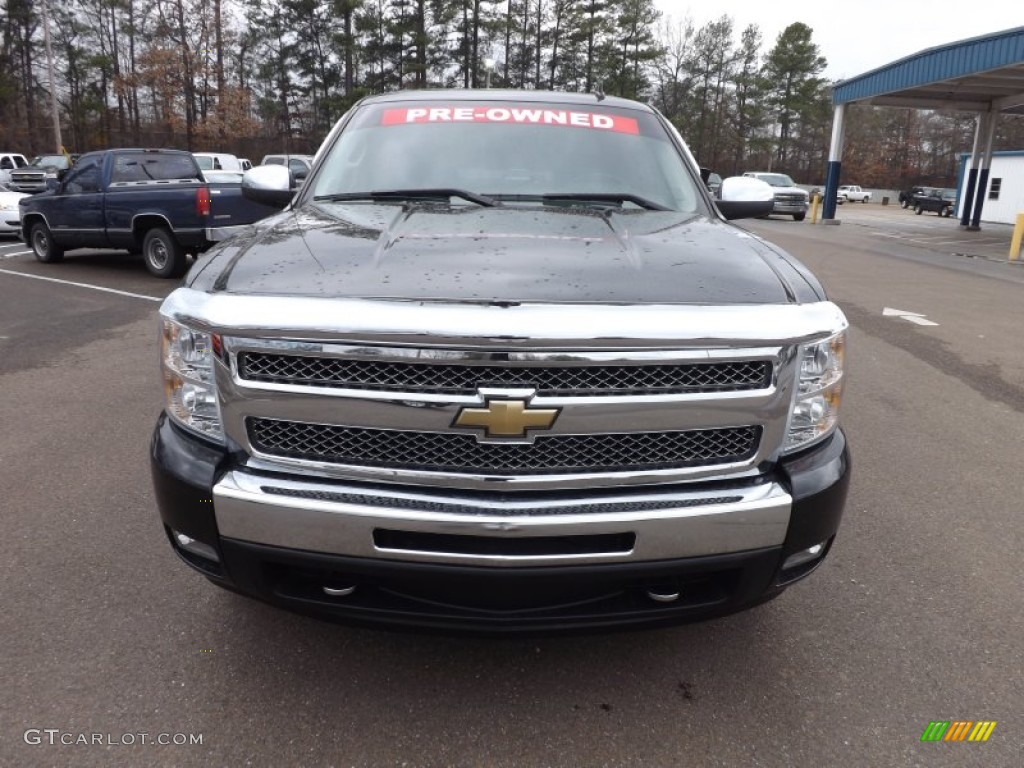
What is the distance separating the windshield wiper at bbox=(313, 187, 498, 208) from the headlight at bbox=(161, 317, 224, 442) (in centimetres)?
121

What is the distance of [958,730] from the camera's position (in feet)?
7.51

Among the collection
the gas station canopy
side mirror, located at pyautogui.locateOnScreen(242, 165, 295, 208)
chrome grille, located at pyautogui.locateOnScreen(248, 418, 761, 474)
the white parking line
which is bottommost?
the white parking line

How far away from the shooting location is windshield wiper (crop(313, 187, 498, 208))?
303 cm

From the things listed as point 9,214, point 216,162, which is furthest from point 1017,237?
point 216,162

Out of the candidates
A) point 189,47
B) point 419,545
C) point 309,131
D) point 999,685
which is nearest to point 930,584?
point 999,685

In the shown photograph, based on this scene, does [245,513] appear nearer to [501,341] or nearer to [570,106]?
[501,341]

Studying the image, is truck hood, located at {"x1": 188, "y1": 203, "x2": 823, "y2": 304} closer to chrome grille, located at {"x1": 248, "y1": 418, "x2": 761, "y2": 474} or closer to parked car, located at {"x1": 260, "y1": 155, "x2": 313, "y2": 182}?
chrome grille, located at {"x1": 248, "y1": 418, "x2": 761, "y2": 474}

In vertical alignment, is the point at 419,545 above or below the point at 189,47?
below

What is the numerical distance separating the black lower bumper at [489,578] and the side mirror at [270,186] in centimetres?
188

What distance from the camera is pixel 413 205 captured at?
9.74 ft

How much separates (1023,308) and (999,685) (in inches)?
398

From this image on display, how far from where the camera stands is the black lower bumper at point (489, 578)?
1.97m

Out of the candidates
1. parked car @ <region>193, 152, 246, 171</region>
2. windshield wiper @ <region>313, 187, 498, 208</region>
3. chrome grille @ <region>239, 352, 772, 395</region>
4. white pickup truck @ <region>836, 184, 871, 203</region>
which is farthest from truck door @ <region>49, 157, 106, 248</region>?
white pickup truck @ <region>836, 184, 871, 203</region>

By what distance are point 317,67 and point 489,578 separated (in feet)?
196
